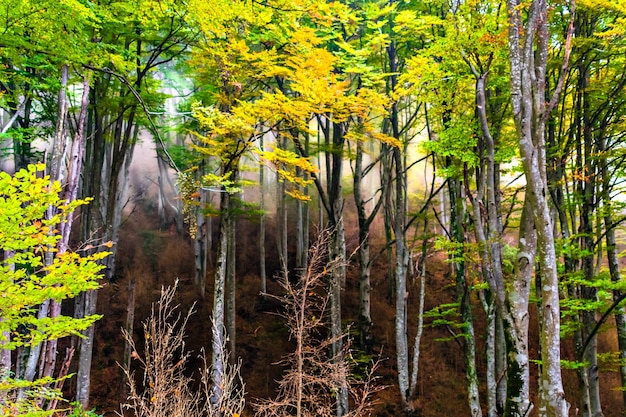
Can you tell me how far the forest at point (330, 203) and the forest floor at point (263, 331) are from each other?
0.08 m

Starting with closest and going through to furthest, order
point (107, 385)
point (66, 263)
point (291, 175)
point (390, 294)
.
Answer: point (66, 263) → point (291, 175) → point (107, 385) → point (390, 294)

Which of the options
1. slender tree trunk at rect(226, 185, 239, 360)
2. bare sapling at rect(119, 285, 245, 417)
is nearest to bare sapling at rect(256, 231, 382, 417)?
bare sapling at rect(119, 285, 245, 417)

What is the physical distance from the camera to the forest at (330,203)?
4949 mm

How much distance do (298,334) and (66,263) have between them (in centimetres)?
314

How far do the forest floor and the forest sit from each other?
0.08 meters

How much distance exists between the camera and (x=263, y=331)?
13.4 meters

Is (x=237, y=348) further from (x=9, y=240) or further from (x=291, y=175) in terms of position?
(x=9, y=240)

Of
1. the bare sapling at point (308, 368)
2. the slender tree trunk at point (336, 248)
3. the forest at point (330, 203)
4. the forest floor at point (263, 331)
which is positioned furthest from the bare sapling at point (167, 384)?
the forest floor at point (263, 331)

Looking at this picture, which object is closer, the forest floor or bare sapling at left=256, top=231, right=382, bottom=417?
bare sapling at left=256, top=231, right=382, bottom=417

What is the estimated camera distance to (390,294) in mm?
14414

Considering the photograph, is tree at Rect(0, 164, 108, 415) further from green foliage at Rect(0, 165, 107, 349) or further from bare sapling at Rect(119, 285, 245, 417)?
bare sapling at Rect(119, 285, 245, 417)

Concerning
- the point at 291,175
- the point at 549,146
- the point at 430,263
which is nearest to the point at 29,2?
the point at 291,175

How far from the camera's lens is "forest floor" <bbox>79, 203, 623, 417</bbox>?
432 inches

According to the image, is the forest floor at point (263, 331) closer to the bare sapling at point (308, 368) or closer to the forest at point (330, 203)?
the forest at point (330, 203)
